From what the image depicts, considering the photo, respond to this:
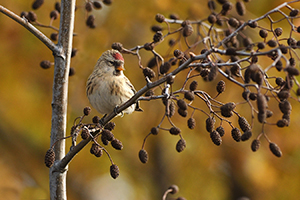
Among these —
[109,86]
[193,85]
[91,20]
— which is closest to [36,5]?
[91,20]

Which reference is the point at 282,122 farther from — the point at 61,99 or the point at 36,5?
the point at 36,5

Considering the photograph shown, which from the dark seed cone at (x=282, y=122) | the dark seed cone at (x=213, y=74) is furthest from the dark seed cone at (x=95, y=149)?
the dark seed cone at (x=282, y=122)

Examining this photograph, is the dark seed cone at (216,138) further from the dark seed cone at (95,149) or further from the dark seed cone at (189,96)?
the dark seed cone at (95,149)

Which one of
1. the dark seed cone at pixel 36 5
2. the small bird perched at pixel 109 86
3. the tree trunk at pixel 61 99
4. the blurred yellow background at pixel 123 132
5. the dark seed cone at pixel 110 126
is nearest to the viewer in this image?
the dark seed cone at pixel 110 126

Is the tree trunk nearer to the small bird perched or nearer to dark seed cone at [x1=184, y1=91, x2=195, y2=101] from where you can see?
the small bird perched

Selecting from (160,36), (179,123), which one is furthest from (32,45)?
(160,36)

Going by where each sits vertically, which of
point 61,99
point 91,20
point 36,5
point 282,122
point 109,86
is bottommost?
point 282,122

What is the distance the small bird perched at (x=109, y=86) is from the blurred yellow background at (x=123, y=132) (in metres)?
0.25

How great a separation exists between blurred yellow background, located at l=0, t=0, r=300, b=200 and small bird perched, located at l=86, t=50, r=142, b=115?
246 millimetres

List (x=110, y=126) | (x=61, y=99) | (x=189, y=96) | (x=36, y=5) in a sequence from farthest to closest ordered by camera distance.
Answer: (x=36, y=5) < (x=61, y=99) < (x=110, y=126) < (x=189, y=96)

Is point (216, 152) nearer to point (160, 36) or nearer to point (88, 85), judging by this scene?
point (88, 85)

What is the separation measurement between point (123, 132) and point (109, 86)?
602 millimetres

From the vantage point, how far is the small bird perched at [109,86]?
109 inches

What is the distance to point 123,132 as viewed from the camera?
3.25 m
